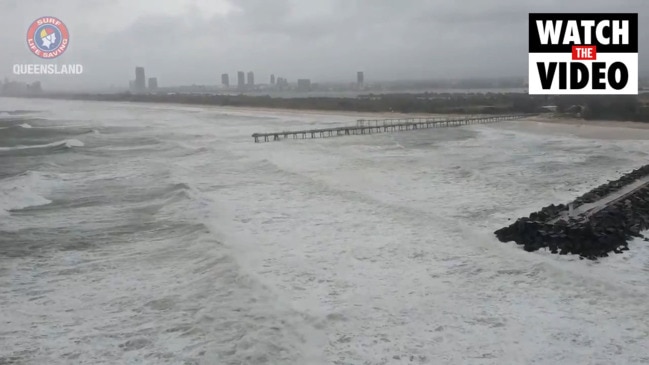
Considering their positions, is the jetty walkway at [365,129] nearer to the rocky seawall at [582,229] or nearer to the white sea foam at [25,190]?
the white sea foam at [25,190]

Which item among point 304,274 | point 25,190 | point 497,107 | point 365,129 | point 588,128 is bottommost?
point 304,274

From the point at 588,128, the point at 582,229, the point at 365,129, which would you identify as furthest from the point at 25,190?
the point at 588,128

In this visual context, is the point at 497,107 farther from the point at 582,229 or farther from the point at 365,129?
the point at 582,229

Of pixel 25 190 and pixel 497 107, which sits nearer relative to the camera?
pixel 25 190

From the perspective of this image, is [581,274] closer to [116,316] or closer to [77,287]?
[116,316]

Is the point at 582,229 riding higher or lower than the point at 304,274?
higher

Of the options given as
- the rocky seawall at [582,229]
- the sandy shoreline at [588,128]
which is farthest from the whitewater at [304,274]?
the sandy shoreline at [588,128]

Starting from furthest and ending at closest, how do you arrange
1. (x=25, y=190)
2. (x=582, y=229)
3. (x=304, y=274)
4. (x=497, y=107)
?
(x=497, y=107)
(x=25, y=190)
(x=582, y=229)
(x=304, y=274)

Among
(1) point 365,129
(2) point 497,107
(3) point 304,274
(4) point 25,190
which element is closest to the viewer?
(3) point 304,274
